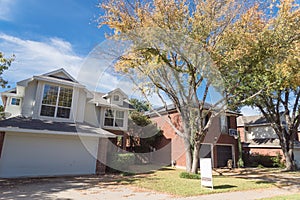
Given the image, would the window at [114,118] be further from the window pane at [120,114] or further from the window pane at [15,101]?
the window pane at [15,101]

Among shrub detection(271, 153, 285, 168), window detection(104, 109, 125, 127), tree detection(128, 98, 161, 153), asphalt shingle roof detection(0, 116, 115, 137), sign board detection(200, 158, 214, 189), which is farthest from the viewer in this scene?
tree detection(128, 98, 161, 153)

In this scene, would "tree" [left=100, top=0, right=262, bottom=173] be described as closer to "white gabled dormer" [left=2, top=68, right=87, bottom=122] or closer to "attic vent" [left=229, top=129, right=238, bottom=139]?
"white gabled dormer" [left=2, top=68, right=87, bottom=122]

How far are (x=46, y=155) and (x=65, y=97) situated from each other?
4.26 metres

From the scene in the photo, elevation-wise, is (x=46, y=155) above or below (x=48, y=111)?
below

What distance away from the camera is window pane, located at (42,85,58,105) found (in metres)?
14.1

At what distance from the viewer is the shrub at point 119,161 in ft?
46.2

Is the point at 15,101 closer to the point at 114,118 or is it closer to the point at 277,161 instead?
the point at 114,118

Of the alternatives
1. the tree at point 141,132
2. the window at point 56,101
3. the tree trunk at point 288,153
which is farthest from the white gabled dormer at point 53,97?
the tree trunk at point 288,153

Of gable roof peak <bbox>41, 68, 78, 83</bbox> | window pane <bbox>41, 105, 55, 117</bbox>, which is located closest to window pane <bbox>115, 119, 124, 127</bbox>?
gable roof peak <bbox>41, 68, 78, 83</bbox>

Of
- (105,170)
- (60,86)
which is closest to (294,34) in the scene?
(105,170)

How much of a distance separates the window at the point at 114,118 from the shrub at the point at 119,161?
3367mm

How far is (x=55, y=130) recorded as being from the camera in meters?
11.9

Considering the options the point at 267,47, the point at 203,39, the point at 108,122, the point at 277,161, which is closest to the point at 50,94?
the point at 108,122

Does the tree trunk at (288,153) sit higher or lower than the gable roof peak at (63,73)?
lower
